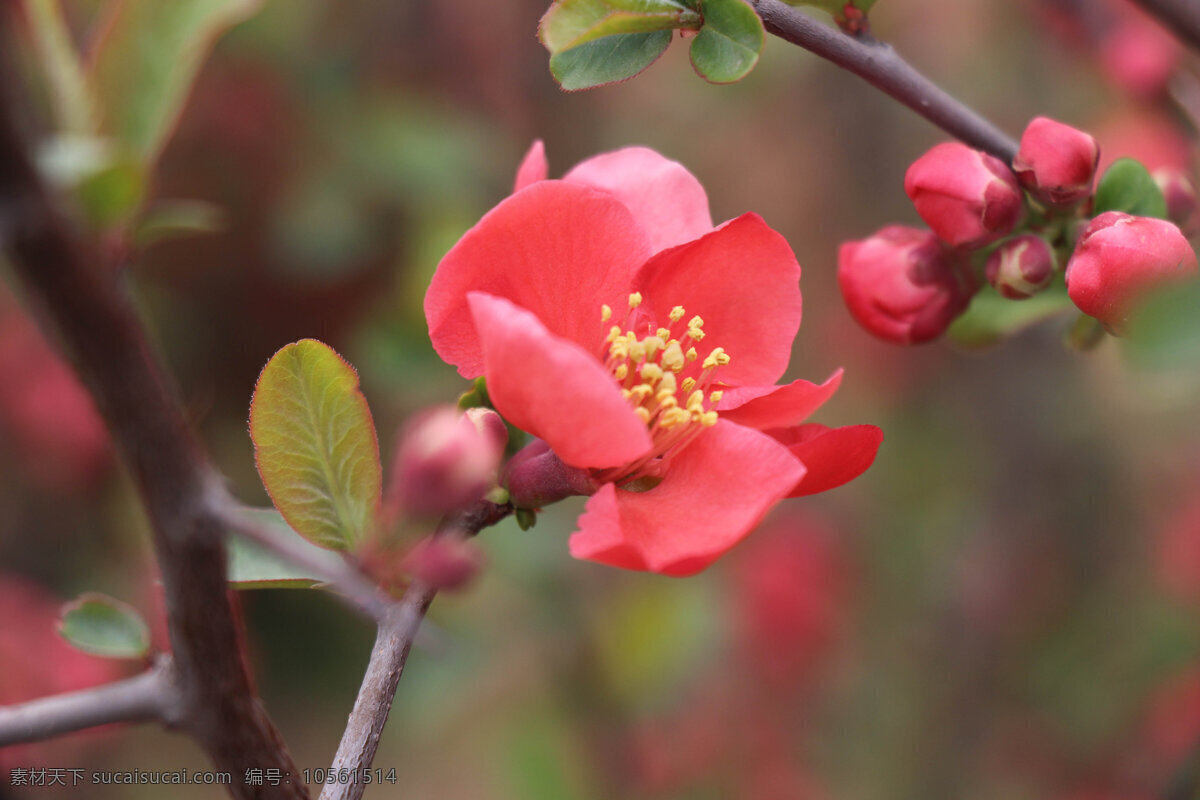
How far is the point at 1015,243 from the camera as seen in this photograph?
670 millimetres

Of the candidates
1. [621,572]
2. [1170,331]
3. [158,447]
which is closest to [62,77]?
[158,447]

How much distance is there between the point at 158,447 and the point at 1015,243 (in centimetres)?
55

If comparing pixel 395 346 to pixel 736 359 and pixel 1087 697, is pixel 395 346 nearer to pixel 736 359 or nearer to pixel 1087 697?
pixel 736 359

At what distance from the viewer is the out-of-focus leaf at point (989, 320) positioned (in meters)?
0.78

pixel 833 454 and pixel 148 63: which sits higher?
pixel 148 63

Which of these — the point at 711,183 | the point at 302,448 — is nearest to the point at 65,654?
→ the point at 302,448

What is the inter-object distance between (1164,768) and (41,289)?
1.47 m

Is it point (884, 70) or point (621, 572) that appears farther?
point (621, 572)

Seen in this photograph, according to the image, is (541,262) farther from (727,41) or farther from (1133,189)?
(1133,189)

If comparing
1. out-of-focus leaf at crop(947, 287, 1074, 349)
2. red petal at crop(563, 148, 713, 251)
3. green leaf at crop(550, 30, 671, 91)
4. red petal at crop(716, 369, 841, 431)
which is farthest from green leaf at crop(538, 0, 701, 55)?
out-of-focus leaf at crop(947, 287, 1074, 349)

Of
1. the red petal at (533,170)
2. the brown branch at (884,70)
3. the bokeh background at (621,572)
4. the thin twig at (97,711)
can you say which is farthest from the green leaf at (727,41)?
the bokeh background at (621,572)

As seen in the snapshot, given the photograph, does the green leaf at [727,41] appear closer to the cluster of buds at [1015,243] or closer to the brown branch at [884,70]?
the brown branch at [884,70]

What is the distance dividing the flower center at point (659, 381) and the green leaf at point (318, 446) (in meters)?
0.15

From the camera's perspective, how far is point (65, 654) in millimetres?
1360
